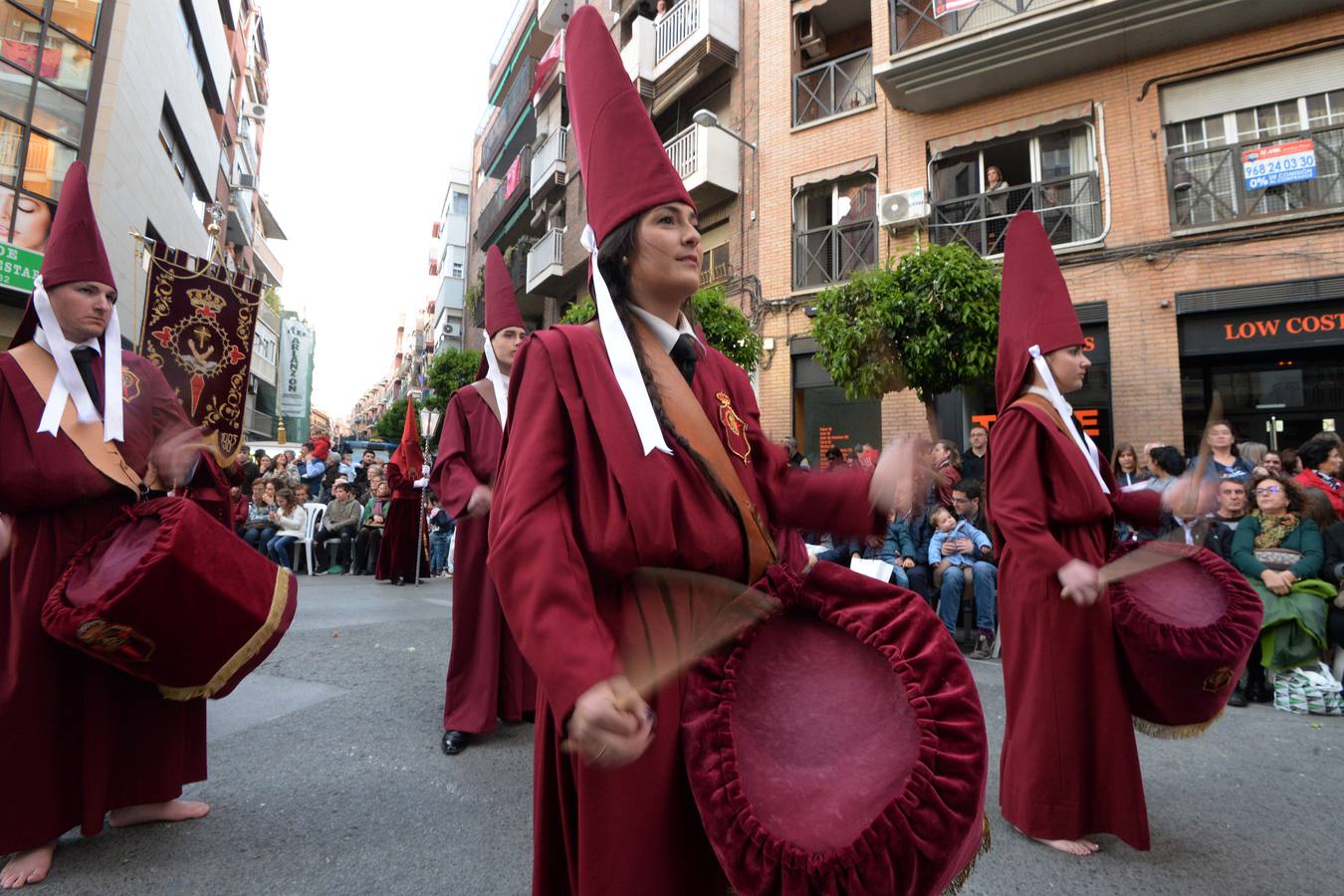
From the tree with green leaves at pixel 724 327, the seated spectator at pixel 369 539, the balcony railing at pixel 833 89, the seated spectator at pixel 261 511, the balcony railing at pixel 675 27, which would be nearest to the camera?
the seated spectator at pixel 261 511

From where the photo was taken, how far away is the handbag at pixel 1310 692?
4906 mm

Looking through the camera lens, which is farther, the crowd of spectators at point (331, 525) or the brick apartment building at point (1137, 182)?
the crowd of spectators at point (331, 525)

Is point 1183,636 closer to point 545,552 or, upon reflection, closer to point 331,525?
point 545,552

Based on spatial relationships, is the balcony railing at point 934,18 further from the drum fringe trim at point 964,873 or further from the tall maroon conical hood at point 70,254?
the drum fringe trim at point 964,873

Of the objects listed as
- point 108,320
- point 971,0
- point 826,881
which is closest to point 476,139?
point 971,0

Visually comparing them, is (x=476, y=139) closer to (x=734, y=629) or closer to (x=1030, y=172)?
(x=1030, y=172)

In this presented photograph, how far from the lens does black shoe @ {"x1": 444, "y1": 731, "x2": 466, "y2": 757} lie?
11.8 feet

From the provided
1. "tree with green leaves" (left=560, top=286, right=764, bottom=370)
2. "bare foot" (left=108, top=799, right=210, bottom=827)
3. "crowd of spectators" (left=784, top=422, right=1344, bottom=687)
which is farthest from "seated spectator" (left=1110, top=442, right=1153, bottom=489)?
"bare foot" (left=108, top=799, right=210, bottom=827)

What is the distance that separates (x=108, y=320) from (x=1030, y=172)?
13.2 meters

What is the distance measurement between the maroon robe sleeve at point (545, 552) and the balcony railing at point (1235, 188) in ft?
40.9

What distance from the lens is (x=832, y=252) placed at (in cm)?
1421

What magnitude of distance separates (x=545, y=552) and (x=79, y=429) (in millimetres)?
2344

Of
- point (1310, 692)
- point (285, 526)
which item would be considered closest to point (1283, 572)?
point (1310, 692)

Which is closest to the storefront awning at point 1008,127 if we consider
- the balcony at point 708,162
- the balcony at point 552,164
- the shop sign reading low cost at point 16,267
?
the balcony at point 708,162
